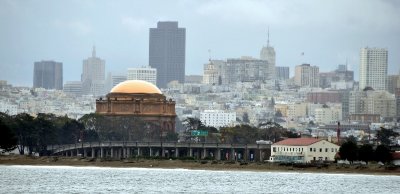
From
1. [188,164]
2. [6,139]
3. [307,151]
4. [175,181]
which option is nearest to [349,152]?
[307,151]

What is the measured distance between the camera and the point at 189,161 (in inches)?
6964

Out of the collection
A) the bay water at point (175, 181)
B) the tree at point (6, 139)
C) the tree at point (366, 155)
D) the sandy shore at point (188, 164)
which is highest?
the tree at point (6, 139)

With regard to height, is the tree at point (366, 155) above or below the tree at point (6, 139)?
below

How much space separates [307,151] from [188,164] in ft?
64.5

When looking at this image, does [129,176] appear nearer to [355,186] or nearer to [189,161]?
[355,186]

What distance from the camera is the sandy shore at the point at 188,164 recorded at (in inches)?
6417

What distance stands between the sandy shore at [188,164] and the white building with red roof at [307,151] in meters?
14.1

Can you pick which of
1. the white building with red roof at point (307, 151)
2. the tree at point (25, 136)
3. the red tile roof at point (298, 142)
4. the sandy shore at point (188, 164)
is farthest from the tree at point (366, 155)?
the tree at point (25, 136)

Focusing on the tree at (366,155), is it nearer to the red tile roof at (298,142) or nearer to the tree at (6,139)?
the red tile roof at (298,142)

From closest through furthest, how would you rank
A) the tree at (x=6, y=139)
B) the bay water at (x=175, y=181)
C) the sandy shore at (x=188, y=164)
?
the bay water at (x=175, y=181), the sandy shore at (x=188, y=164), the tree at (x=6, y=139)

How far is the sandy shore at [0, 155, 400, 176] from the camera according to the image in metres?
163

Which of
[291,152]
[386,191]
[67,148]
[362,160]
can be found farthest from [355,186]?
[67,148]

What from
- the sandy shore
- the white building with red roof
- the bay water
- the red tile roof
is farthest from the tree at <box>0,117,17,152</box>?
the red tile roof

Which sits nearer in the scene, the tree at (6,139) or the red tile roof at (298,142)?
the tree at (6,139)
